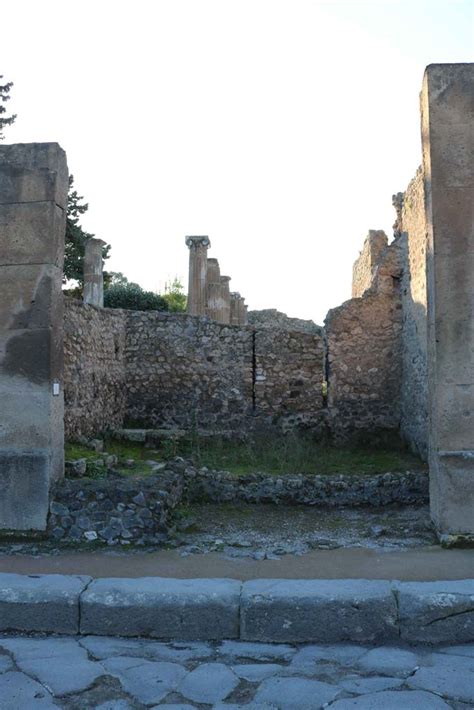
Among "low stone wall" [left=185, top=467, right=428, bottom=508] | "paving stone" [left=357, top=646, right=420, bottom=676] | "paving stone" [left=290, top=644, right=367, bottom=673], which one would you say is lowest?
"paving stone" [left=290, top=644, right=367, bottom=673]

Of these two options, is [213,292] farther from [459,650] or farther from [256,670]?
[256,670]

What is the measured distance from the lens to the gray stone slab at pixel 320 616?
13.8 ft

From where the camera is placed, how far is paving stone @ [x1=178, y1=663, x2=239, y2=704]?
343cm

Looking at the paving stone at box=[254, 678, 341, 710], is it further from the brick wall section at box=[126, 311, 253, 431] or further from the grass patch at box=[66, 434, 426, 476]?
the brick wall section at box=[126, 311, 253, 431]

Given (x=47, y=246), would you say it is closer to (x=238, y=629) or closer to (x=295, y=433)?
(x=238, y=629)

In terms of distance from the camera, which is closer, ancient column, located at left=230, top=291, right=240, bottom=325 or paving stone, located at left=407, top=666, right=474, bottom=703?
paving stone, located at left=407, top=666, right=474, bottom=703

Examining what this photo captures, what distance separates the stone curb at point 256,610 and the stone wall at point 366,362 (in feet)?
24.9

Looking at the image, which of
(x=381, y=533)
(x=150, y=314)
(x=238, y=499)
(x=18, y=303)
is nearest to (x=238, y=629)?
(x=381, y=533)

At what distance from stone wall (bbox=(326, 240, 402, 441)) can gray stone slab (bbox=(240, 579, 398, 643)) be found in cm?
785

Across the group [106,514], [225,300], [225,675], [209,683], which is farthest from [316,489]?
[225,300]

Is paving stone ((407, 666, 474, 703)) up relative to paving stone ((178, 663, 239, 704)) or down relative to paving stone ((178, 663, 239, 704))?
up

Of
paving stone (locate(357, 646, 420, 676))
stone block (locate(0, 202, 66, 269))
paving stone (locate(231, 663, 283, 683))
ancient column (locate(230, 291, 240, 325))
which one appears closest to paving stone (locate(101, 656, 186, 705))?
paving stone (locate(231, 663, 283, 683))

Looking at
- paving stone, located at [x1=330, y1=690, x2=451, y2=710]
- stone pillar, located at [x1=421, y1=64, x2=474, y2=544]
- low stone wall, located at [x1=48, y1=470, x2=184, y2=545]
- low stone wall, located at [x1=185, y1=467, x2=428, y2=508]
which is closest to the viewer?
paving stone, located at [x1=330, y1=690, x2=451, y2=710]

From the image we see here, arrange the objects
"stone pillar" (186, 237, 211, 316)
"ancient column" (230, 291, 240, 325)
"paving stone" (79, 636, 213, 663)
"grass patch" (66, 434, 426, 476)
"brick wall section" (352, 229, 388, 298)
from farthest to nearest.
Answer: "ancient column" (230, 291, 240, 325), "stone pillar" (186, 237, 211, 316), "brick wall section" (352, 229, 388, 298), "grass patch" (66, 434, 426, 476), "paving stone" (79, 636, 213, 663)
